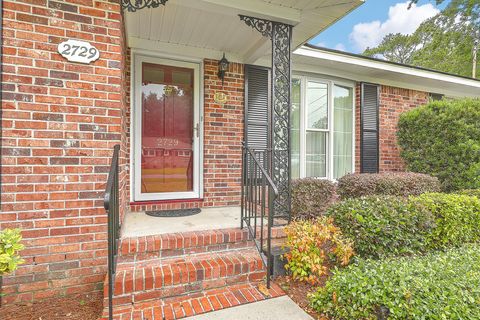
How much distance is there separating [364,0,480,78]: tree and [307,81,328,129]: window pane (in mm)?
7283

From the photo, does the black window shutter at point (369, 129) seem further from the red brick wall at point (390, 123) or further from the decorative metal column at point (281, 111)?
the decorative metal column at point (281, 111)

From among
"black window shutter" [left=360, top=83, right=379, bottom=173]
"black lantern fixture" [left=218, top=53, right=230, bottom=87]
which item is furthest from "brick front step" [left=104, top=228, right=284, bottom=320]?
"black window shutter" [left=360, top=83, right=379, bottom=173]

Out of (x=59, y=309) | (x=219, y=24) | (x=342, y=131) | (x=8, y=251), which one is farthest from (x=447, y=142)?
(x=8, y=251)

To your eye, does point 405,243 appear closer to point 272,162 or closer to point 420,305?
point 420,305

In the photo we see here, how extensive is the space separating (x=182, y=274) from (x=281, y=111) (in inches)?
84.0

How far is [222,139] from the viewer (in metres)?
4.11

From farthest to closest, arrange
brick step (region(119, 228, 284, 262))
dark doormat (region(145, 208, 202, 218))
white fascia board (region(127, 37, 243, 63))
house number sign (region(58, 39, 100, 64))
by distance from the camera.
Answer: white fascia board (region(127, 37, 243, 63)), dark doormat (region(145, 208, 202, 218)), brick step (region(119, 228, 284, 262)), house number sign (region(58, 39, 100, 64))

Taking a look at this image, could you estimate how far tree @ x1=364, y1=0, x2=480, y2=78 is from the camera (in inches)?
504

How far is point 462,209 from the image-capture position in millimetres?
3234

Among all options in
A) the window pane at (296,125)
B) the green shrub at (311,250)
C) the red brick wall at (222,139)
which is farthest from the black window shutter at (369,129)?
the green shrub at (311,250)

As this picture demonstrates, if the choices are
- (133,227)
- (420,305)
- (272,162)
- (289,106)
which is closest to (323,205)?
(272,162)

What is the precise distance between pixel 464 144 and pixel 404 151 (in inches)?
37.1

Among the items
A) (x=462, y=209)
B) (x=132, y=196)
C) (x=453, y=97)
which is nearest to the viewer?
(x=462, y=209)

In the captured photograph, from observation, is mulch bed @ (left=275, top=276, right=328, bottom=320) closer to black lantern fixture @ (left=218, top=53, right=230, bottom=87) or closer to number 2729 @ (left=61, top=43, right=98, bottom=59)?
number 2729 @ (left=61, top=43, right=98, bottom=59)
